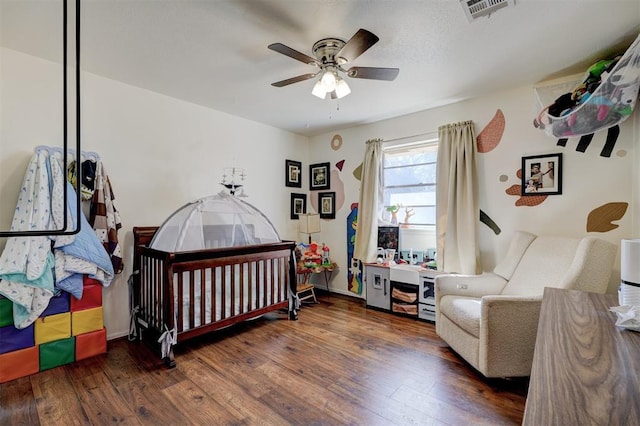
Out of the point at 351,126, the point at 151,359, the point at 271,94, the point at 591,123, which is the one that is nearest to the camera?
the point at 591,123

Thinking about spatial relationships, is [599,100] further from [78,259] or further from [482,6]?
[78,259]

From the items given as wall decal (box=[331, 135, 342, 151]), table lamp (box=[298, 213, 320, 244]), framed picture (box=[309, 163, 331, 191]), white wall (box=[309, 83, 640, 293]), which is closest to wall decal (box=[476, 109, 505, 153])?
white wall (box=[309, 83, 640, 293])

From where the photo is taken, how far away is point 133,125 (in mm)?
2836

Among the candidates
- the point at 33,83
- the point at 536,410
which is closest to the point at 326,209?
the point at 33,83

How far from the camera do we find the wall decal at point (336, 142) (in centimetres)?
431

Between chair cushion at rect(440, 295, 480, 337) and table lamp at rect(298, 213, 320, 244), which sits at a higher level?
table lamp at rect(298, 213, 320, 244)

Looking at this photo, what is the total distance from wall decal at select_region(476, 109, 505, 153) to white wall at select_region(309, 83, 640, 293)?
0.04 meters

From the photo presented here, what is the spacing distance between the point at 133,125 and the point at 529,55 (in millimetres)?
3570

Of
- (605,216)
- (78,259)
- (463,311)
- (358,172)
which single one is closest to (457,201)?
(605,216)

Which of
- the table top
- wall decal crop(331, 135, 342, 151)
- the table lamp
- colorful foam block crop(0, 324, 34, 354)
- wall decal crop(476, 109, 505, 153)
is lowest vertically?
colorful foam block crop(0, 324, 34, 354)

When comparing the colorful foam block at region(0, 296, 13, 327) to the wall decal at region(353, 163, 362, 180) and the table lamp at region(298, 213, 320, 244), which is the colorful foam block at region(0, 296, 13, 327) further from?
the wall decal at region(353, 163, 362, 180)

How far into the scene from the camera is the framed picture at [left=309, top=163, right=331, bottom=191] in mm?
4434

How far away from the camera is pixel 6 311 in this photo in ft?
6.69

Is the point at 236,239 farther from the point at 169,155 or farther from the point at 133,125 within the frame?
the point at 133,125
